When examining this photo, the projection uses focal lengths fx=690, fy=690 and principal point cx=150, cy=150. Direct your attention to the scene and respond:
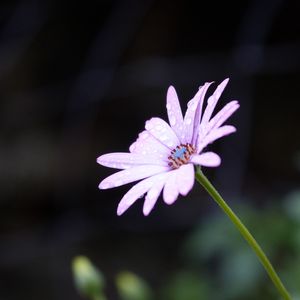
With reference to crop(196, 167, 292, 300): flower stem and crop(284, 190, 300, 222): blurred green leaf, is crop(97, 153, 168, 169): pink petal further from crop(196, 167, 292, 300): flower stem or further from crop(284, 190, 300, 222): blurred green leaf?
crop(284, 190, 300, 222): blurred green leaf

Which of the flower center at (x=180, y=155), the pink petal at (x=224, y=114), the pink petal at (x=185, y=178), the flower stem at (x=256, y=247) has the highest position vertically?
the flower center at (x=180, y=155)

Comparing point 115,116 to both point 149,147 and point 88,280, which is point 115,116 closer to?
point 88,280

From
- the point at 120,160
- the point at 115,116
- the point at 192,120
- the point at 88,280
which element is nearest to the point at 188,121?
the point at 192,120

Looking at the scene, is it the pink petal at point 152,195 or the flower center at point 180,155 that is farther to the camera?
the flower center at point 180,155

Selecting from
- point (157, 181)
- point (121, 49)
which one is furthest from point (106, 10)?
point (157, 181)

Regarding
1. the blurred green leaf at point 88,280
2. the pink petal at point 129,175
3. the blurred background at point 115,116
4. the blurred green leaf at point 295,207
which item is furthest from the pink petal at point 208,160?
the blurred background at point 115,116

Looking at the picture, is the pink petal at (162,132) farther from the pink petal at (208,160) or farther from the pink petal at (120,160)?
the pink petal at (208,160)
